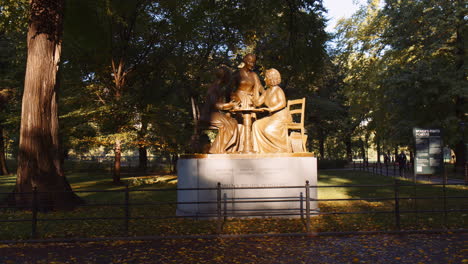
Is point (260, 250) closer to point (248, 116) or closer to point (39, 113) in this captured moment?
point (248, 116)

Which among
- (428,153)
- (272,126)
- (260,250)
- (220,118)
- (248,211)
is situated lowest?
(260,250)

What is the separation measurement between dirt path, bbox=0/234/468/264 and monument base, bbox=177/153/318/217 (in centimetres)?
256

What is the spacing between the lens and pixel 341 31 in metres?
36.8

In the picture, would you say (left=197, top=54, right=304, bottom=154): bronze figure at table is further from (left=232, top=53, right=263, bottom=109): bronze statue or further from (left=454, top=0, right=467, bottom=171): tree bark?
(left=454, top=0, right=467, bottom=171): tree bark

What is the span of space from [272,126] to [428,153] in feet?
24.0

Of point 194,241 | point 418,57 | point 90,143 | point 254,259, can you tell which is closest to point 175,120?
point 90,143

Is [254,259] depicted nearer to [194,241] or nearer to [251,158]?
[194,241]

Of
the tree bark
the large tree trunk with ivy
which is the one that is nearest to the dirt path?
the large tree trunk with ivy

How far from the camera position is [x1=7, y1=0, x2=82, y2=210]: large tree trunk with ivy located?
1315 centimetres

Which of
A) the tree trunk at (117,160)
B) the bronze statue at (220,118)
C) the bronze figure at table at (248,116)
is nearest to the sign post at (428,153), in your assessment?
the bronze figure at table at (248,116)

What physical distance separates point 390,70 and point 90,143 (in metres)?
19.3

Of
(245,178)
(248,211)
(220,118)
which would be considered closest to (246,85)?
(220,118)

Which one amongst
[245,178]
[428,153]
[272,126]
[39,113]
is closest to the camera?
[245,178]

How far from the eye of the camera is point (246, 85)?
12.3 meters
